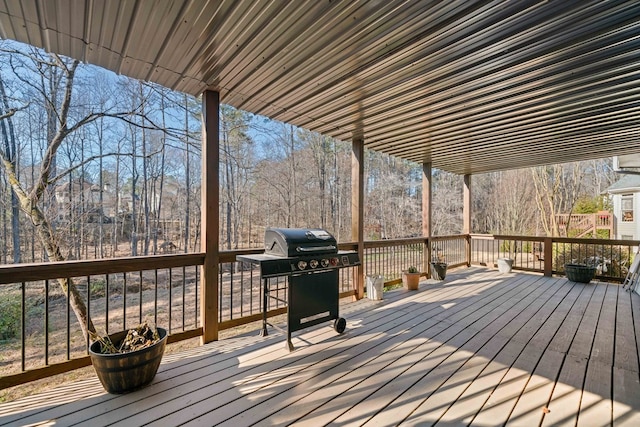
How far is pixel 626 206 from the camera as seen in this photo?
37.4 ft

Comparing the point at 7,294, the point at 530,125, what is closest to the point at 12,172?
the point at 7,294

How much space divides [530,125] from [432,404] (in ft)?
12.9

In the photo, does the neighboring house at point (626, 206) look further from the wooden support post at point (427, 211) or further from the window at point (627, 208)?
the wooden support post at point (427, 211)

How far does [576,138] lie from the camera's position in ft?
14.8

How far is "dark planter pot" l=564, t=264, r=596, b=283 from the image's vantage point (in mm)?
5758

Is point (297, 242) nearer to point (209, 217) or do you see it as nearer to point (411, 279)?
point (209, 217)

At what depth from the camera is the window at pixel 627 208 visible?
438 inches

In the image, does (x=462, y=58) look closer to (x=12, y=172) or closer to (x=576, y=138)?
(x=576, y=138)

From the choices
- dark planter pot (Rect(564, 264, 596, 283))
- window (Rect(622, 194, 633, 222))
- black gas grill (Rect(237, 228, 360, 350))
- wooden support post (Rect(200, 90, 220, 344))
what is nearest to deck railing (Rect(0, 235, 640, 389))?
wooden support post (Rect(200, 90, 220, 344))

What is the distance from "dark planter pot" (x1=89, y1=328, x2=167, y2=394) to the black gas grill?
1.05 m

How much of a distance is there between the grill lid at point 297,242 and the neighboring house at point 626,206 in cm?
1245

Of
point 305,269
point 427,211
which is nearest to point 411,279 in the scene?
point 427,211

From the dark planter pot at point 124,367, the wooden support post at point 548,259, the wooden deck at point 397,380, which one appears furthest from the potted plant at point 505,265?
the dark planter pot at point 124,367

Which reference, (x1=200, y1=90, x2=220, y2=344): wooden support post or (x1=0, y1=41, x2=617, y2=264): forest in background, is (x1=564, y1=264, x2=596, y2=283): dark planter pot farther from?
(x1=0, y1=41, x2=617, y2=264): forest in background
